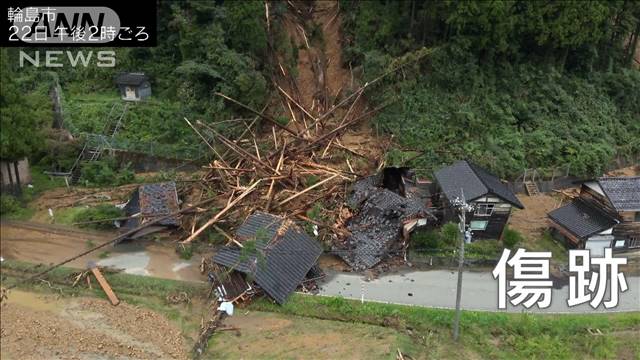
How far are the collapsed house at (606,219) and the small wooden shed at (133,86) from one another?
2097 cm

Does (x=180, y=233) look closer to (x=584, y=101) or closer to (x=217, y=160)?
(x=217, y=160)

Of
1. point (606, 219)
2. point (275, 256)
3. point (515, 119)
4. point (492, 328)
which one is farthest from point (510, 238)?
point (275, 256)

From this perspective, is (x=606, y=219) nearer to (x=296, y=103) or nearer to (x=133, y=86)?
(x=296, y=103)

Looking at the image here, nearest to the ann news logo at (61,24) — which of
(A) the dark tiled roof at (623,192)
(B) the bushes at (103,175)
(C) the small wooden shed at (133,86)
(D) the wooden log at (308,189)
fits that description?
(C) the small wooden shed at (133,86)

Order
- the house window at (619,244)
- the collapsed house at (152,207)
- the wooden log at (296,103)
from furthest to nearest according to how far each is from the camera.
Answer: the wooden log at (296,103), the collapsed house at (152,207), the house window at (619,244)

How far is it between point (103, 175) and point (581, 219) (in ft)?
68.2

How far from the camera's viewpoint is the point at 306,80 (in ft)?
99.9

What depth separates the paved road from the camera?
1870cm

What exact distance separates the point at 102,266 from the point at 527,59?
23.4m

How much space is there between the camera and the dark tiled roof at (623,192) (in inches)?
795

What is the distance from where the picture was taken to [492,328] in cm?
1775

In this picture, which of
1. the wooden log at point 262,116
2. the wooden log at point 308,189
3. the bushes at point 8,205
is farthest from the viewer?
the wooden log at point 262,116

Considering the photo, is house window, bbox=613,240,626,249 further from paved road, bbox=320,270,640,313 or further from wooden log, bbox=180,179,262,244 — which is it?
wooden log, bbox=180,179,262,244

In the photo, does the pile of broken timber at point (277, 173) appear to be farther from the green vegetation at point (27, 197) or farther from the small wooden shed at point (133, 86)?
the green vegetation at point (27, 197)
